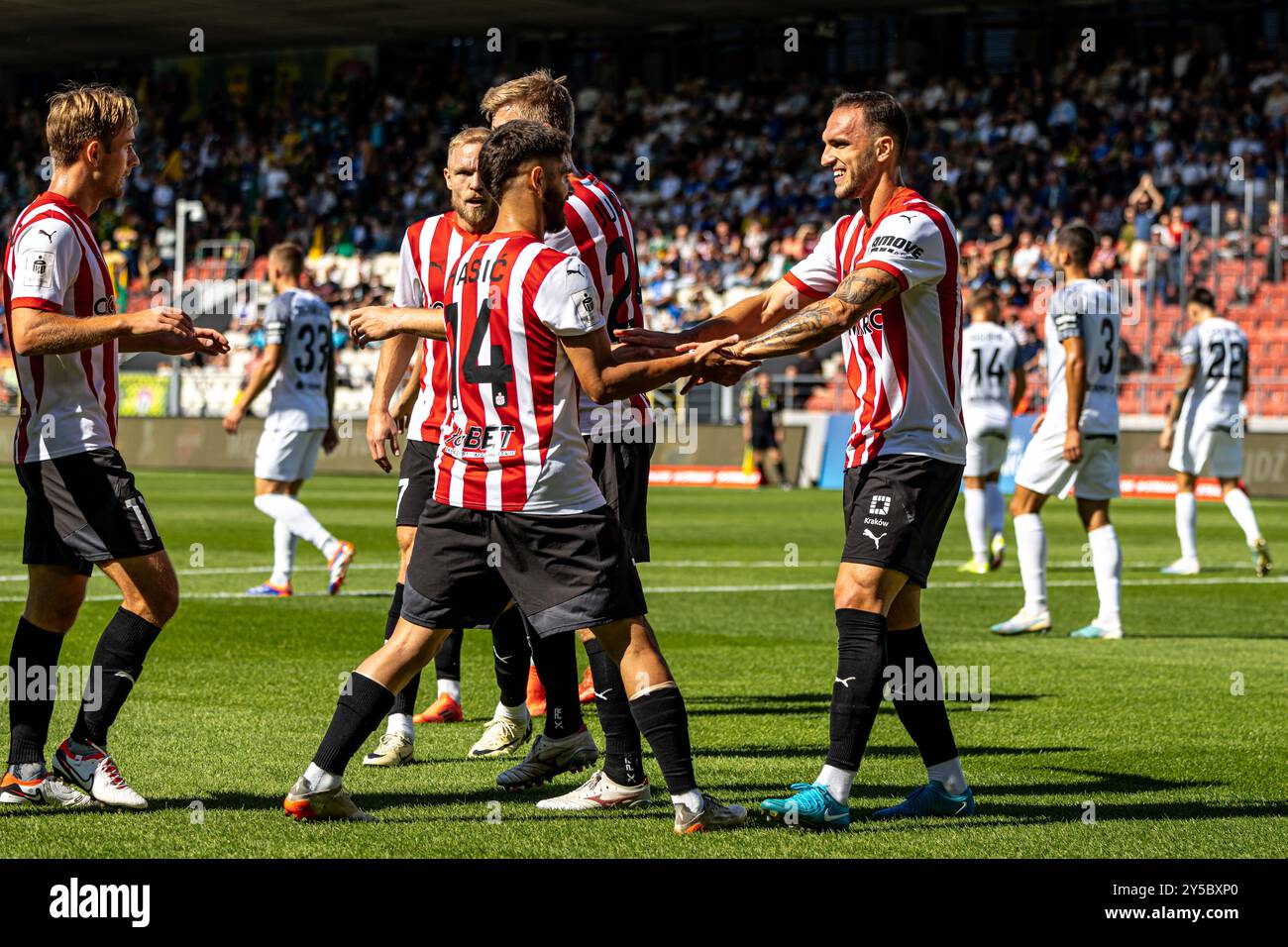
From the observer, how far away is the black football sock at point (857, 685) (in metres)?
5.88

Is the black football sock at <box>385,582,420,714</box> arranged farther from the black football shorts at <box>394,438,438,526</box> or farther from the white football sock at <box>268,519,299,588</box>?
the white football sock at <box>268,519,299,588</box>

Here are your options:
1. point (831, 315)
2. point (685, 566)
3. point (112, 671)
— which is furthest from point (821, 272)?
point (685, 566)

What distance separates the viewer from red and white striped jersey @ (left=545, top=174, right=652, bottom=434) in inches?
255

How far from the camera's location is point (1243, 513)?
15.7 metres

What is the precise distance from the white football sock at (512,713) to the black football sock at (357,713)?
1764 millimetres

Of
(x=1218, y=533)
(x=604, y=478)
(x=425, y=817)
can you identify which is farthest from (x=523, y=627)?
(x=1218, y=533)

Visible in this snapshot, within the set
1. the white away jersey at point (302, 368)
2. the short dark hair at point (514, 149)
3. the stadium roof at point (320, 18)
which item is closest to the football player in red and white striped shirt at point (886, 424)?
the short dark hair at point (514, 149)

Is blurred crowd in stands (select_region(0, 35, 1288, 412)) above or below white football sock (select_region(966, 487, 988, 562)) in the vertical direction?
above

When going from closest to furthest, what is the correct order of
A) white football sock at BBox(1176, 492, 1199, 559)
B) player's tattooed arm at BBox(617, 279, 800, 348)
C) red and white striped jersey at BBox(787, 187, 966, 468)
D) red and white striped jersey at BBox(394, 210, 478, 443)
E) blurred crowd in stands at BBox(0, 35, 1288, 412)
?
red and white striped jersey at BBox(787, 187, 966, 468)
player's tattooed arm at BBox(617, 279, 800, 348)
red and white striped jersey at BBox(394, 210, 478, 443)
white football sock at BBox(1176, 492, 1199, 559)
blurred crowd in stands at BBox(0, 35, 1288, 412)

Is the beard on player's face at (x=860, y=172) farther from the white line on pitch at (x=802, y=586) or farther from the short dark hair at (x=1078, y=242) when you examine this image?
the white line on pitch at (x=802, y=586)

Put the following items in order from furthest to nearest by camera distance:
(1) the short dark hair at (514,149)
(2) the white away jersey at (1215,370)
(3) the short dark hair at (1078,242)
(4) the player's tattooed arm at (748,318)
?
(2) the white away jersey at (1215,370) < (3) the short dark hair at (1078,242) < (4) the player's tattooed arm at (748,318) < (1) the short dark hair at (514,149)

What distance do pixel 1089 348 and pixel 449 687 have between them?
534 cm

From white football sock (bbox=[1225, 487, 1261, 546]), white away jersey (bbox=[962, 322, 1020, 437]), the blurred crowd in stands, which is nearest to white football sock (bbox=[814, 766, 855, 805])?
white away jersey (bbox=[962, 322, 1020, 437])

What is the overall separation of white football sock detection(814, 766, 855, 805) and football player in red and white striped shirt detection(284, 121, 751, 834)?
363mm
